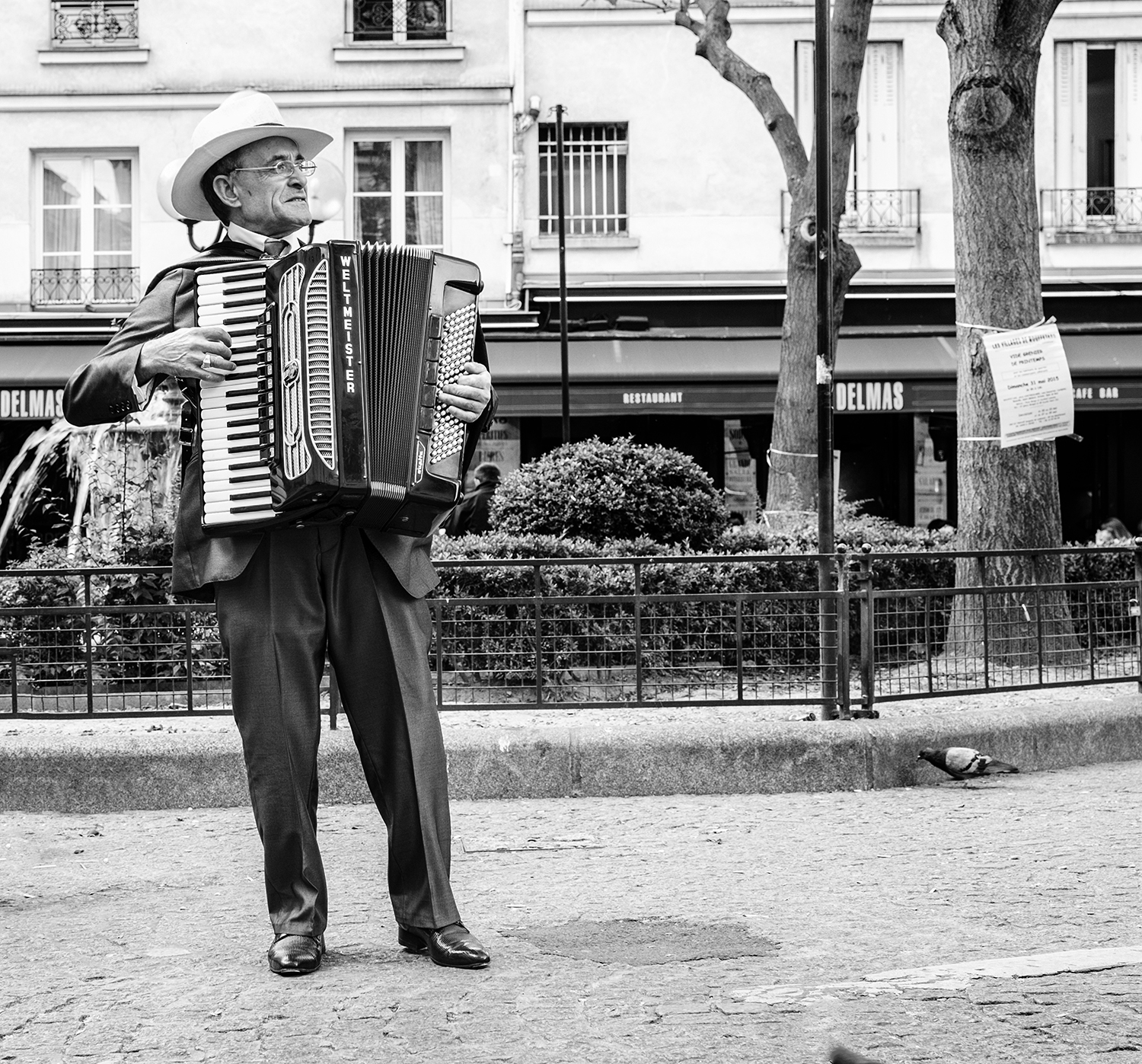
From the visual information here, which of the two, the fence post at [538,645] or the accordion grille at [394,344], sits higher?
the accordion grille at [394,344]

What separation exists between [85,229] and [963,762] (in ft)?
58.7

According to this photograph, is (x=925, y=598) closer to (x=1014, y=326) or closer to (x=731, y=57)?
(x=1014, y=326)

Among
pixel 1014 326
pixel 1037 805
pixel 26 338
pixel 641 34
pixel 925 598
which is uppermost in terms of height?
pixel 641 34

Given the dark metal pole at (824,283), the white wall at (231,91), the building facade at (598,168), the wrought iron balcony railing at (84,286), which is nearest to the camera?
the dark metal pole at (824,283)

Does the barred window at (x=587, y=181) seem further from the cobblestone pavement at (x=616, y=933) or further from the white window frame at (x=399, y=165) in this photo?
the cobblestone pavement at (x=616, y=933)

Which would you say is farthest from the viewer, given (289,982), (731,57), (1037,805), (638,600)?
(731,57)

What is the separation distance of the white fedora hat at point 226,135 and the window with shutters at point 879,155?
18109 millimetres

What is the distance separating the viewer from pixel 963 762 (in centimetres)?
714

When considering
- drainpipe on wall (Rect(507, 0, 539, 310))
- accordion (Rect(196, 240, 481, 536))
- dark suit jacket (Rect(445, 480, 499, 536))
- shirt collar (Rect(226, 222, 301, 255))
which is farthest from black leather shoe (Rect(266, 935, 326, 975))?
drainpipe on wall (Rect(507, 0, 539, 310))

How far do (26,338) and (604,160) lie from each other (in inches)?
314

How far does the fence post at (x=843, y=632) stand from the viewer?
7398 millimetres

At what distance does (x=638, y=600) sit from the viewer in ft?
24.1

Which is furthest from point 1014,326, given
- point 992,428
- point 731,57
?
point 731,57

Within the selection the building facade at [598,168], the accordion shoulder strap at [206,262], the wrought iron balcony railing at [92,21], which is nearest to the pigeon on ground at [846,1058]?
the accordion shoulder strap at [206,262]
